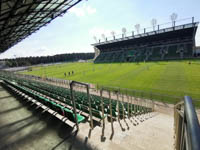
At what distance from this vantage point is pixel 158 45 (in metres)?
53.2

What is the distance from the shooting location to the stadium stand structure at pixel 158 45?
4422cm

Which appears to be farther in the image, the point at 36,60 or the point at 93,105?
the point at 36,60

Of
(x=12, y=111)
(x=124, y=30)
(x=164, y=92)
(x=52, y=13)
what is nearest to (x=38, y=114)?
(x=12, y=111)

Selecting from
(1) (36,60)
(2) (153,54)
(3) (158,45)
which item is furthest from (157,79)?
(1) (36,60)

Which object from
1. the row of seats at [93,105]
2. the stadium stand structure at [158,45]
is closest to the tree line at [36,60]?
the stadium stand structure at [158,45]

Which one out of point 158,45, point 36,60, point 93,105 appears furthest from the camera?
point 36,60

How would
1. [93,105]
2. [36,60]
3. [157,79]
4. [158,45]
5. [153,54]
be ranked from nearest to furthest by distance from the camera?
[93,105], [157,79], [153,54], [158,45], [36,60]

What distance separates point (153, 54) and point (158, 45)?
6986 mm

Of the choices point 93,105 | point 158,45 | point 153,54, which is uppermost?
point 158,45

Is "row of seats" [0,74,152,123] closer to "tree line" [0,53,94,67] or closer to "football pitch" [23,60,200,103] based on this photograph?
"football pitch" [23,60,200,103]

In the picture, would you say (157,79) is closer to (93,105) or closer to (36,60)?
(93,105)

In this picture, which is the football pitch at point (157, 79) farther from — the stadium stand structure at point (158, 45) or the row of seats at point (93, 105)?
the stadium stand structure at point (158, 45)

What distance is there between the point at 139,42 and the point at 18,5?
5870 cm

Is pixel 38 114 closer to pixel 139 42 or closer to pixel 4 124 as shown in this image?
pixel 4 124
